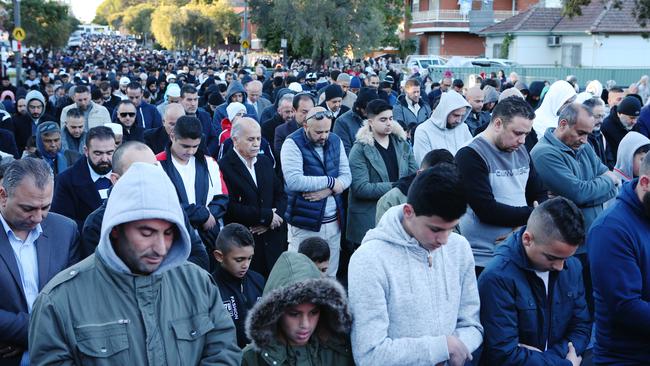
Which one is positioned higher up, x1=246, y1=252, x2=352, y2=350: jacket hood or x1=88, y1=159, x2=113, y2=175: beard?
x1=88, y1=159, x2=113, y2=175: beard

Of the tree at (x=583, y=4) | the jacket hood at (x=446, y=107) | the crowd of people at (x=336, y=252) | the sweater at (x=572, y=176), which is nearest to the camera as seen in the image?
the crowd of people at (x=336, y=252)

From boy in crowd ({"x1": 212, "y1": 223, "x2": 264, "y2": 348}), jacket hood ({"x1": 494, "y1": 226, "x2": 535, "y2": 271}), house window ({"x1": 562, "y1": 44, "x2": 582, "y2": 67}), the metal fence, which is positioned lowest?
boy in crowd ({"x1": 212, "y1": 223, "x2": 264, "y2": 348})

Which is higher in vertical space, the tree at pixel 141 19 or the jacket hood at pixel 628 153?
the tree at pixel 141 19

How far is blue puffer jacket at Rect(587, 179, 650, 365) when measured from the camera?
3899mm

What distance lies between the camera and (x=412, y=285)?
3.36 m

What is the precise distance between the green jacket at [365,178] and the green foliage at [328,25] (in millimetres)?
28808

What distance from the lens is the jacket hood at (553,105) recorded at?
782 centimetres

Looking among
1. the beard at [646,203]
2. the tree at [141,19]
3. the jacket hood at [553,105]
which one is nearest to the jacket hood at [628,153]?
the jacket hood at [553,105]

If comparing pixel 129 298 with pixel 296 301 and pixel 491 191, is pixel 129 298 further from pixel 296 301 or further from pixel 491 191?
pixel 491 191

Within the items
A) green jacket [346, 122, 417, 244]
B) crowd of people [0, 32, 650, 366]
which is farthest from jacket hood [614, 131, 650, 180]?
green jacket [346, 122, 417, 244]

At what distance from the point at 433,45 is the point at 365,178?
53.8 metres

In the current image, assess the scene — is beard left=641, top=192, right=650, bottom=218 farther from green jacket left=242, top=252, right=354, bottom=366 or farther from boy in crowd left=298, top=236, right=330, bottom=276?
boy in crowd left=298, top=236, right=330, bottom=276

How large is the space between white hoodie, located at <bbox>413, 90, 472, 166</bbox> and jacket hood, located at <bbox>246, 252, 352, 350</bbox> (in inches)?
156

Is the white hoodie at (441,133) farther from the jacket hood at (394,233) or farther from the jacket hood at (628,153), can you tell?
the jacket hood at (394,233)
